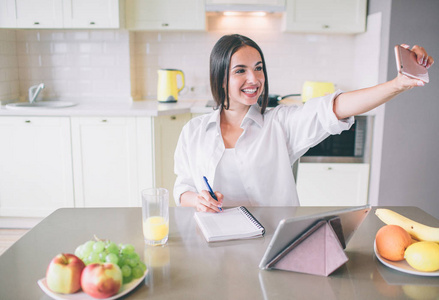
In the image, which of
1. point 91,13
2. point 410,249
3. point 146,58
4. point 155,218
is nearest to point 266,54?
point 146,58

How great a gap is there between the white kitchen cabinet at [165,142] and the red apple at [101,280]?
2400mm

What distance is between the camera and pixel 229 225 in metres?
1.28

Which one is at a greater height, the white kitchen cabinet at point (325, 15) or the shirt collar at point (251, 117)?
the white kitchen cabinet at point (325, 15)

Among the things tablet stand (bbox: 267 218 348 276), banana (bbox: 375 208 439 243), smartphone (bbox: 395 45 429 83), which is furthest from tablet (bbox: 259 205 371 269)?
smartphone (bbox: 395 45 429 83)

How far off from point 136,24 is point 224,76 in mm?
2021

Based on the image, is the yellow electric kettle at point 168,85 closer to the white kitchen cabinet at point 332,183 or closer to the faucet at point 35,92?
the faucet at point 35,92

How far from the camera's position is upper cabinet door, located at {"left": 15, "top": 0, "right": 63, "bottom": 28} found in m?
3.32

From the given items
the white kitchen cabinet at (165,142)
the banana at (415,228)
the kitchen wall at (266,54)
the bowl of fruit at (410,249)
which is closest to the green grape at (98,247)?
the bowl of fruit at (410,249)

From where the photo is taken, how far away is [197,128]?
5.97ft

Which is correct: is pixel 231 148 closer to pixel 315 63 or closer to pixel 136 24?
pixel 136 24

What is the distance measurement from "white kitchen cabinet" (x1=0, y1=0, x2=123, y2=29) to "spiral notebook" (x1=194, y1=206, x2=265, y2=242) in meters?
2.43

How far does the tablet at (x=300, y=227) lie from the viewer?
94cm

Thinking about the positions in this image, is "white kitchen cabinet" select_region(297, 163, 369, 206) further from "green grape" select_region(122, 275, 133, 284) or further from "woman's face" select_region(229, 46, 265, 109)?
"green grape" select_region(122, 275, 133, 284)

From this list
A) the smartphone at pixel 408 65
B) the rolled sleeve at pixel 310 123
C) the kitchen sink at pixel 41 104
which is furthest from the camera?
the kitchen sink at pixel 41 104
